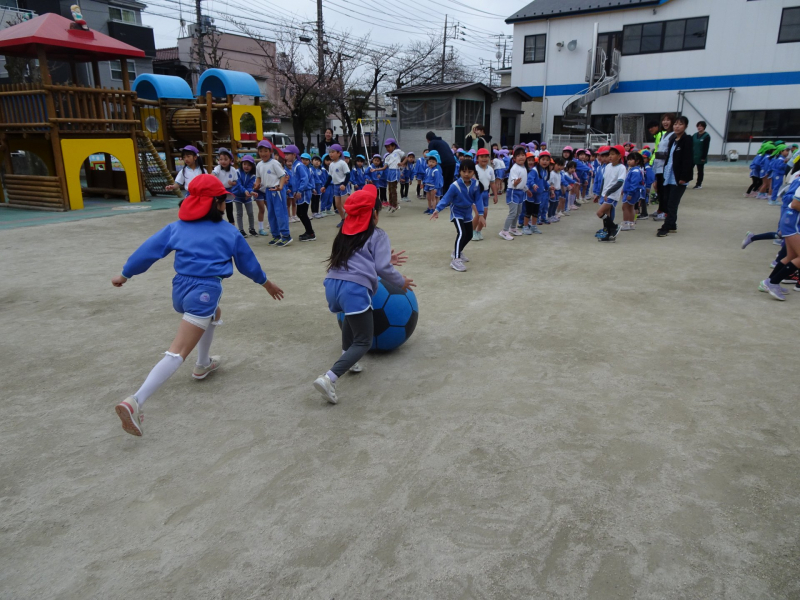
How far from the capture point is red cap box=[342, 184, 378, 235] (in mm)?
3818

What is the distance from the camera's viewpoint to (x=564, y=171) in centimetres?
1275

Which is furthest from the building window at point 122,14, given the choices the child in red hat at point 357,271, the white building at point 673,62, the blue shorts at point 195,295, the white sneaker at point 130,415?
the white sneaker at point 130,415

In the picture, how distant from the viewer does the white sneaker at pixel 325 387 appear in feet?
12.3

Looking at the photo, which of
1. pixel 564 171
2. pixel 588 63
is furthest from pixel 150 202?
pixel 588 63

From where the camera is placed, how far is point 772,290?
20.5ft

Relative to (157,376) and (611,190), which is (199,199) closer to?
(157,376)

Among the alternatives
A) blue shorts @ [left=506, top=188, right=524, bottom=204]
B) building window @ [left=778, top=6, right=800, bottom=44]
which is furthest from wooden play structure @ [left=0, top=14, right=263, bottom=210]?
building window @ [left=778, top=6, right=800, bottom=44]

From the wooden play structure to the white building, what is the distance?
20.0 meters

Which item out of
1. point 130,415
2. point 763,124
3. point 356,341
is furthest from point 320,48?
point 130,415

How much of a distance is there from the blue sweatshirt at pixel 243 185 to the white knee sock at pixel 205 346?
6.19m

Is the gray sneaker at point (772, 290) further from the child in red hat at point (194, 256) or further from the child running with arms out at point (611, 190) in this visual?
the child in red hat at point (194, 256)

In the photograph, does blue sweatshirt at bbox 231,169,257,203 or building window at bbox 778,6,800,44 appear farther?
building window at bbox 778,6,800,44

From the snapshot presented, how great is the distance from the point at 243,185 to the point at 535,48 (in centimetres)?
2669

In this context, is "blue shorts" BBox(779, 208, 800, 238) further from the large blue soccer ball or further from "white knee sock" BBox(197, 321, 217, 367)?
"white knee sock" BBox(197, 321, 217, 367)
